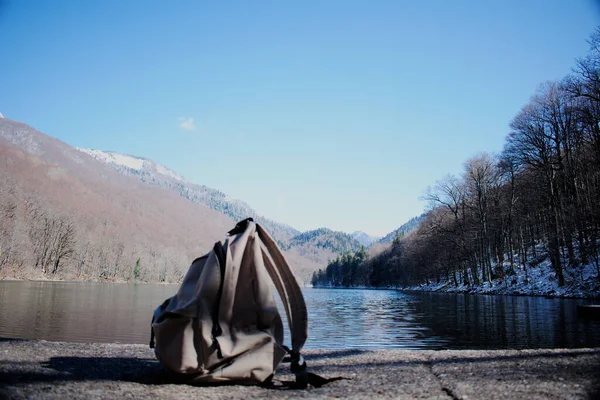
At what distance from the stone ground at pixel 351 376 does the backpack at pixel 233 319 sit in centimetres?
22

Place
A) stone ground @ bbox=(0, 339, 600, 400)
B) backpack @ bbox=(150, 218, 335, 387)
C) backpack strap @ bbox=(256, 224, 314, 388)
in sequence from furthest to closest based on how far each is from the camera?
backpack strap @ bbox=(256, 224, 314, 388) < backpack @ bbox=(150, 218, 335, 387) < stone ground @ bbox=(0, 339, 600, 400)

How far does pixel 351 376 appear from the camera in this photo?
5.58 m

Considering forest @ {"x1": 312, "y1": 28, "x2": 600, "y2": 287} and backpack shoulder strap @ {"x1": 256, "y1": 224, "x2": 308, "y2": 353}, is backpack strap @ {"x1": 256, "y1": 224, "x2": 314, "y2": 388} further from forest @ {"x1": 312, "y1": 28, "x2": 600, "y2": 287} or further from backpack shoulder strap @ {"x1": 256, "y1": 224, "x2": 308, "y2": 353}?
forest @ {"x1": 312, "y1": 28, "x2": 600, "y2": 287}

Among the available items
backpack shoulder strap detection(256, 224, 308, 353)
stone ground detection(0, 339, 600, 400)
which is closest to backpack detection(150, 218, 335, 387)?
backpack shoulder strap detection(256, 224, 308, 353)

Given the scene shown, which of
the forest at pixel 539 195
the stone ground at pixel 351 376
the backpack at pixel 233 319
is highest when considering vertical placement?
the forest at pixel 539 195

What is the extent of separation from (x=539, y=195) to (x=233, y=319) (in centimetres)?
4497

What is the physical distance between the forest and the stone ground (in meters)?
21.8

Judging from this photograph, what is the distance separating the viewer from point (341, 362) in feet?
23.4

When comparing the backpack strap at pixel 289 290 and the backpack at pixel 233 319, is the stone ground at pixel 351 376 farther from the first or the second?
the backpack strap at pixel 289 290

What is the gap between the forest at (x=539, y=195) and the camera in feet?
92.5

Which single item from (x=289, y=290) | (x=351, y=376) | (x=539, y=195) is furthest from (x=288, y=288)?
(x=539, y=195)

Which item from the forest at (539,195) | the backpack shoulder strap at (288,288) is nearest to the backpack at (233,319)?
the backpack shoulder strap at (288,288)

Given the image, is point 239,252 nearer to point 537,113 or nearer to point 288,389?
point 288,389

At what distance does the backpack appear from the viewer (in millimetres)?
4559
